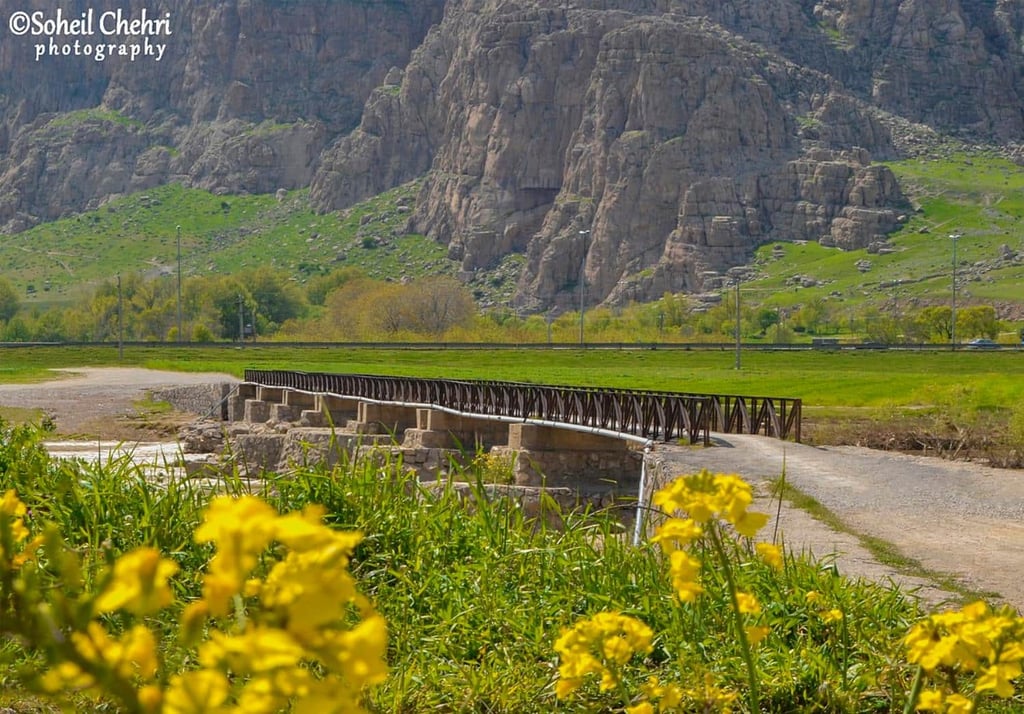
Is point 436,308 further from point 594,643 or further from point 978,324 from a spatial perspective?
point 594,643

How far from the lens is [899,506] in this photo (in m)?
15.2

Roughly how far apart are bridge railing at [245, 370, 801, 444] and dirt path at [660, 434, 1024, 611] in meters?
0.85

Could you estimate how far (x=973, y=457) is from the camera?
23078 millimetres

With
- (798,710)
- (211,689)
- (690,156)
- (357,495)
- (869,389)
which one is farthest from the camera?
(690,156)

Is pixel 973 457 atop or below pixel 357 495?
below

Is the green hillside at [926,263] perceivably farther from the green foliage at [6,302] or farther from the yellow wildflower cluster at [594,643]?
the yellow wildflower cluster at [594,643]

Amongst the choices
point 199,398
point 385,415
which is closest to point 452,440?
point 385,415

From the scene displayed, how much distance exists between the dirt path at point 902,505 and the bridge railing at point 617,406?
0.85 metres

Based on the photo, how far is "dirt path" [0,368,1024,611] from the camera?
9.83 m

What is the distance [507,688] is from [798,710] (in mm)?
1209

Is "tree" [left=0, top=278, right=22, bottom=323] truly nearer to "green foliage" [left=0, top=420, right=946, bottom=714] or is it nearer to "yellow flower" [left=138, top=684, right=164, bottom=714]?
"green foliage" [left=0, top=420, right=946, bottom=714]

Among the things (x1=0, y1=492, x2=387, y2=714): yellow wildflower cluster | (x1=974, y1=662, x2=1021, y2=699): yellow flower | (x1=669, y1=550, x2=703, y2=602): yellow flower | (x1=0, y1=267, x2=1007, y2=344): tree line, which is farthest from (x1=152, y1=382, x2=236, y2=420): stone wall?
(x1=0, y1=267, x2=1007, y2=344): tree line

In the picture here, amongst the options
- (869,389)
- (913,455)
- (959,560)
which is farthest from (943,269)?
(959,560)

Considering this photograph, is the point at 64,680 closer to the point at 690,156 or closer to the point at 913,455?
the point at 913,455
